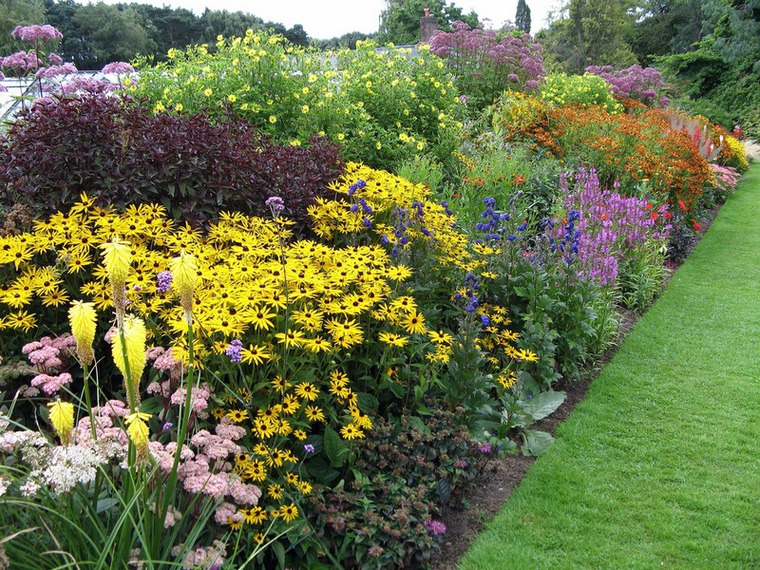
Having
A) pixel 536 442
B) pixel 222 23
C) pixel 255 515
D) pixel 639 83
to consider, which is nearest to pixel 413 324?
pixel 255 515

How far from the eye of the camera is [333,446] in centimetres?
274

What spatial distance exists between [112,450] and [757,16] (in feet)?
85.0

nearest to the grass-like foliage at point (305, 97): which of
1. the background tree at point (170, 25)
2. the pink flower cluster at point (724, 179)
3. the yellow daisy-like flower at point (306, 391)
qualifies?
the yellow daisy-like flower at point (306, 391)

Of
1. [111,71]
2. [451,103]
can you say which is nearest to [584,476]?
[451,103]

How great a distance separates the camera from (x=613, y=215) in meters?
6.28

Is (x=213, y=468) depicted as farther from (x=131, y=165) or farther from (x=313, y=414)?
(x=131, y=165)

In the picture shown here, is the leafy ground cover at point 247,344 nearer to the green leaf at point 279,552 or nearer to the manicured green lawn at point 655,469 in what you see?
the green leaf at point 279,552

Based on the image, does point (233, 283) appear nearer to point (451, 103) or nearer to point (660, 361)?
point (660, 361)

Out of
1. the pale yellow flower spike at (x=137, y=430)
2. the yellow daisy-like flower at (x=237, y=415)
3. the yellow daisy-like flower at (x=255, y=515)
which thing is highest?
the pale yellow flower spike at (x=137, y=430)

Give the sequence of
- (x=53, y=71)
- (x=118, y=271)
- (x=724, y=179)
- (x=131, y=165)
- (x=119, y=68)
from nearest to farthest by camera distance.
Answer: (x=118, y=271) < (x=131, y=165) < (x=53, y=71) < (x=119, y=68) < (x=724, y=179)

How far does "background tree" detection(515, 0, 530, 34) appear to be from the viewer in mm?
48906

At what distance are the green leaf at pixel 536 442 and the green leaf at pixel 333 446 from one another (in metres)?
1.43

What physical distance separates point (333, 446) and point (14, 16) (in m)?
42.7

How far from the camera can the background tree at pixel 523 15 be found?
160ft
